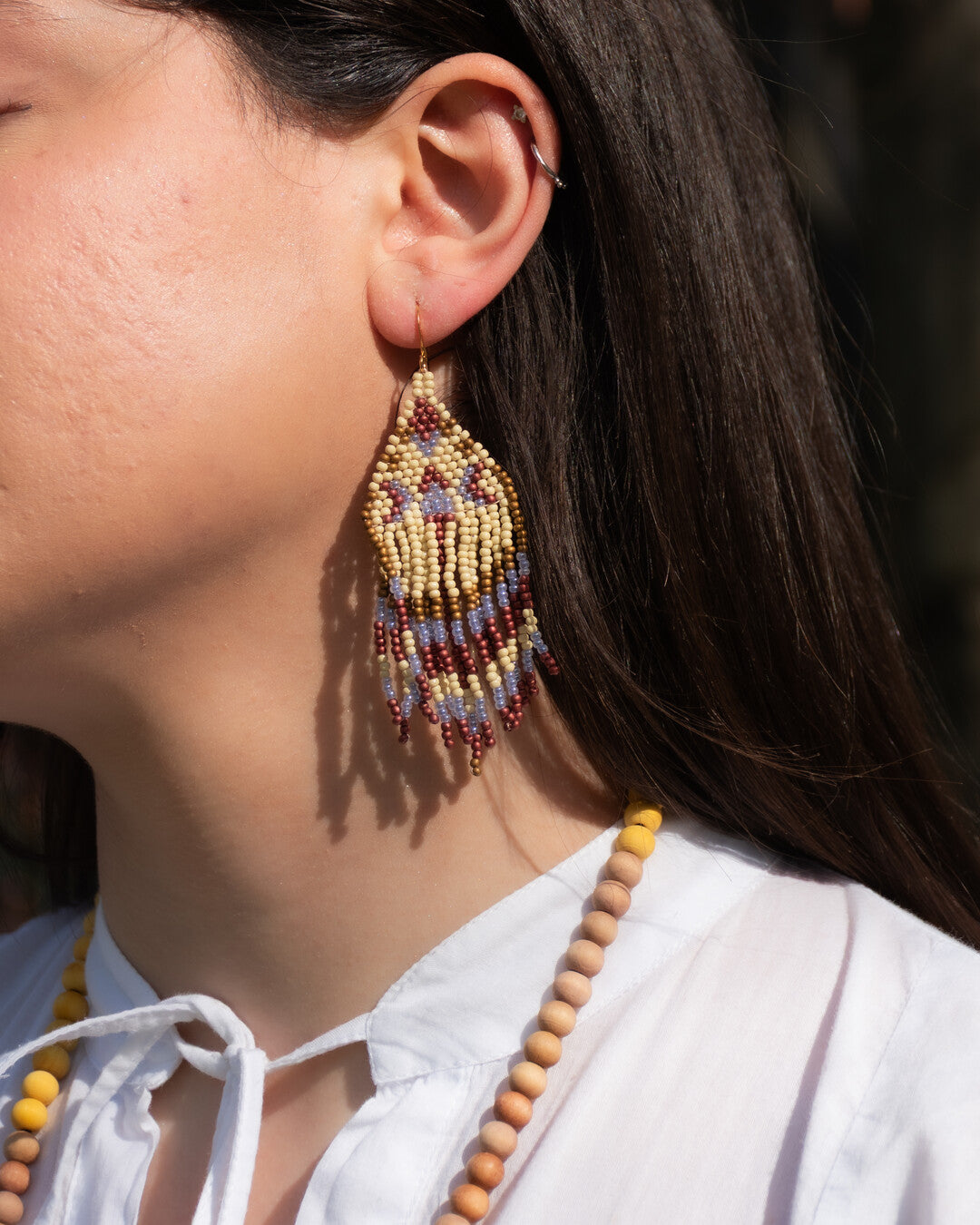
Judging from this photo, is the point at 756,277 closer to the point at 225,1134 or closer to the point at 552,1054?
the point at 552,1054

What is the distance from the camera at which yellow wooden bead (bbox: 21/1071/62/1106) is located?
4.74 ft

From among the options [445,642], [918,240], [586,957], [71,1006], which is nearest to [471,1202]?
[586,957]

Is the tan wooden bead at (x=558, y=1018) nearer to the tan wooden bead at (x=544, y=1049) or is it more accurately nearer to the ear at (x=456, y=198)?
→ the tan wooden bead at (x=544, y=1049)

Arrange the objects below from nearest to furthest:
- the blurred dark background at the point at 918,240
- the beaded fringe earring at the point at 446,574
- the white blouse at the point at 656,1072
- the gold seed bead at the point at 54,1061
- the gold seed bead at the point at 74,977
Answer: the white blouse at the point at 656,1072
the beaded fringe earring at the point at 446,574
the gold seed bead at the point at 54,1061
the gold seed bead at the point at 74,977
the blurred dark background at the point at 918,240

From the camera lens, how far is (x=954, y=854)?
4.83ft

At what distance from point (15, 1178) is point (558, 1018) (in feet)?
2.35

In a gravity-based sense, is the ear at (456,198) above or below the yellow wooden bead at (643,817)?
above

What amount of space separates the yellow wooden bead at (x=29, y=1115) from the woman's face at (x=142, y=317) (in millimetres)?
608

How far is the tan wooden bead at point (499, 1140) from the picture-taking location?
115 centimetres

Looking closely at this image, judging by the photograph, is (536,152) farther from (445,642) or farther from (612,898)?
(612,898)

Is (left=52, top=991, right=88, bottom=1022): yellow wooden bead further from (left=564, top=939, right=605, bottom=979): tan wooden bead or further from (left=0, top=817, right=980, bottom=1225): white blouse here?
(left=564, top=939, right=605, bottom=979): tan wooden bead

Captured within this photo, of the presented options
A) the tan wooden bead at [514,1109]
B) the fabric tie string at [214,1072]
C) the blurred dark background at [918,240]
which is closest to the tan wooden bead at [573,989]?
Result: the tan wooden bead at [514,1109]

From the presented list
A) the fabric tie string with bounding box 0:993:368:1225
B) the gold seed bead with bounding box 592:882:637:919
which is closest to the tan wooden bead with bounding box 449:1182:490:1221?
the fabric tie string with bounding box 0:993:368:1225

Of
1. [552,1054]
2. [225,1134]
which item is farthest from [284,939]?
[552,1054]
